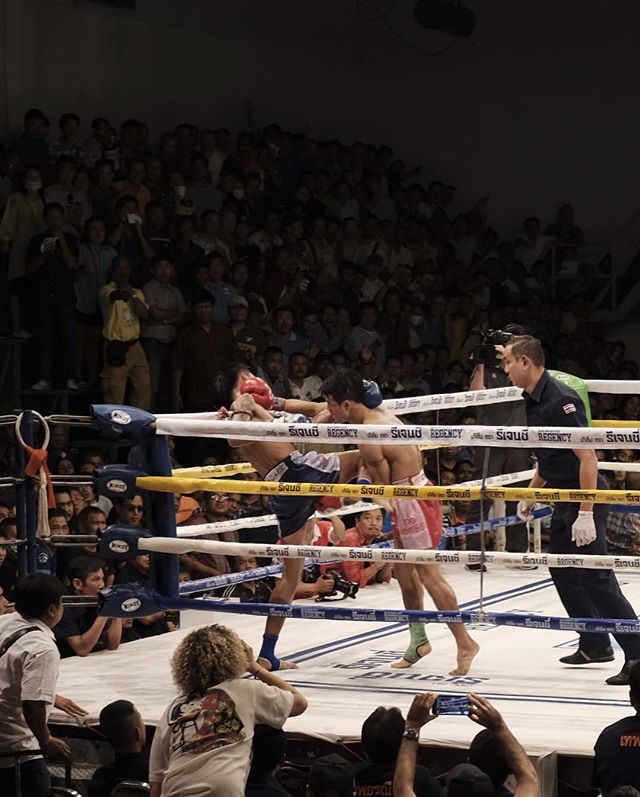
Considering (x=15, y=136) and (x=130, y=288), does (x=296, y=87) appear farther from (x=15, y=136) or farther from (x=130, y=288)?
(x=130, y=288)

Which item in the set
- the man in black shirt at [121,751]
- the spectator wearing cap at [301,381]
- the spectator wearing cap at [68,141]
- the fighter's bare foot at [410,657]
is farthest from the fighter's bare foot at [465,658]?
the spectator wearing cap at [68,141]

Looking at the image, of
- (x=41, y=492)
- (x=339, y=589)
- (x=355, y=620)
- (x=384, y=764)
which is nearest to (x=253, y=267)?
(x=339, y=589)

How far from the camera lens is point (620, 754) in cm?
342

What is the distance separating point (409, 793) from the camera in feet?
10.6

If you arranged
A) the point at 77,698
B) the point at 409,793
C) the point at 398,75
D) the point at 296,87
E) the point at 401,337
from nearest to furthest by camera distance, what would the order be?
1. the point at 409,793
2. the point at 77,698
3. the point at 401,337
4. the point at 296,87
5. the point at 398,75

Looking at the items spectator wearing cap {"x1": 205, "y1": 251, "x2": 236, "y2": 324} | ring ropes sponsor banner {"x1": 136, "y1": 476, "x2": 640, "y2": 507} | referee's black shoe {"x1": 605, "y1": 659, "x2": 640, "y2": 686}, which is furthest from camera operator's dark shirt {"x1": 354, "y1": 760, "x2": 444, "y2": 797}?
spectator wearing cap {"x1": 205, "y1": 251, "x2": 236, "y2": 324}

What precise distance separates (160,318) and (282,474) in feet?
14.0

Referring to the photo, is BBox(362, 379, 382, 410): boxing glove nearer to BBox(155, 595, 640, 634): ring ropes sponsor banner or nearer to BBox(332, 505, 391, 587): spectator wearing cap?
BBox(155, 595, 640, 634): ring ropes sponsor banner

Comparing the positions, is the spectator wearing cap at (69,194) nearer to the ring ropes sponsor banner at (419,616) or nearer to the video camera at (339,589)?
the video camera at (339,589)

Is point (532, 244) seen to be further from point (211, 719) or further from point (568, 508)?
point (211, 719)

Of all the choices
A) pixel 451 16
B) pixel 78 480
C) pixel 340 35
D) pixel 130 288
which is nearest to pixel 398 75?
pixel 340 35

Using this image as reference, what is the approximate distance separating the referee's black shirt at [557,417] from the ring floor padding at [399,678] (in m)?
0.70

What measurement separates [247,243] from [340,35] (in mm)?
4069

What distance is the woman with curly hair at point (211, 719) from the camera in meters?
3.22
